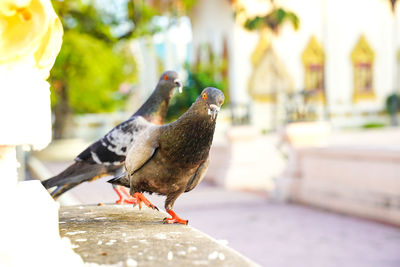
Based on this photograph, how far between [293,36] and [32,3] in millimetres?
16955

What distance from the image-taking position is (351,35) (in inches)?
747

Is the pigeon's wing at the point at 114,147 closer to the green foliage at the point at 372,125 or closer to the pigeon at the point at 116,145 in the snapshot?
the pigeon at the point at 116,145

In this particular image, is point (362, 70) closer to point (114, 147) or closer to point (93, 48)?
point (93, 48)

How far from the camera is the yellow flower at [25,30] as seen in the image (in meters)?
1.29

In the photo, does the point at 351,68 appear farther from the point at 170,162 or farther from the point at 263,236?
the point at 170,162

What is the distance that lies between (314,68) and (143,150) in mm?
17244

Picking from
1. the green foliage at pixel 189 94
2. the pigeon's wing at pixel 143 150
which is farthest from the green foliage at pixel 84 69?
the pigeon's wing at pixel 143 150

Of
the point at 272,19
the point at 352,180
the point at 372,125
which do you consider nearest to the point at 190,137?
the point at 352,180

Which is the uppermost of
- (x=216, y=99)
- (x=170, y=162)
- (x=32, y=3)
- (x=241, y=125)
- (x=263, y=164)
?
(x=32, y=3)

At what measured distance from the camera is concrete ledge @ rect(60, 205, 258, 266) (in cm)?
138

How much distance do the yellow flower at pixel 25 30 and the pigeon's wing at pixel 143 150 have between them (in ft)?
1.49

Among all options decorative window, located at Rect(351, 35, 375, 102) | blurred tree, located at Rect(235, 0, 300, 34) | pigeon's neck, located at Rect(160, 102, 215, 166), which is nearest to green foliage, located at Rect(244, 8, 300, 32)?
blurred tree, located at Rect(235, 0, 300, 34)

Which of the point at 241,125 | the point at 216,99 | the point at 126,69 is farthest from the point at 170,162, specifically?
the point at 126,69

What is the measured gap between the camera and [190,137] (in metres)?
1.53
